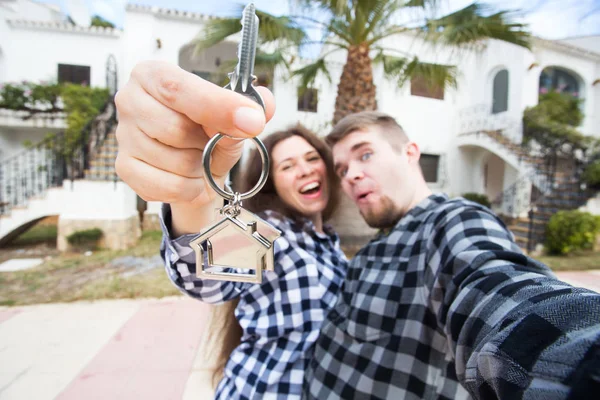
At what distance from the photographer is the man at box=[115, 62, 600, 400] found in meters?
0.52

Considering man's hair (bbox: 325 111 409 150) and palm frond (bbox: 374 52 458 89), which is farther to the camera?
palm frond (bbox: 374 52 458 89)

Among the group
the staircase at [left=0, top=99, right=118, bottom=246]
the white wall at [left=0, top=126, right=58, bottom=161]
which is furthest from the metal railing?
the white wall at [left=0, top=126, right=58, bottom=161]

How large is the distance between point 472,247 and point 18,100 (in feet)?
44.3

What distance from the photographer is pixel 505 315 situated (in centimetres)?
67

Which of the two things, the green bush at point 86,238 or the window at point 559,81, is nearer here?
the green bush at point 86,238

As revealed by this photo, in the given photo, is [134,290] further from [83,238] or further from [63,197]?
[63,197]

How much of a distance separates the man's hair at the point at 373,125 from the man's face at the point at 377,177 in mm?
25

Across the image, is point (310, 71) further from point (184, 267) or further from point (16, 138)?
point (16, 138)

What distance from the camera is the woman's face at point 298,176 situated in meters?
1.83

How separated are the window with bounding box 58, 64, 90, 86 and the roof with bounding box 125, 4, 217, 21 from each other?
3286 mm

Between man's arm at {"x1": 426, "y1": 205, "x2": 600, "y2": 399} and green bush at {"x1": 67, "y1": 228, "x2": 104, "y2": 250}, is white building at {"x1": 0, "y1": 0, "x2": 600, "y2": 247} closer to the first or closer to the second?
green bush at {"x1": 67, "y1": 228, "x2": 104, "y2": 250}

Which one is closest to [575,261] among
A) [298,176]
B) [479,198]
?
[479,198]

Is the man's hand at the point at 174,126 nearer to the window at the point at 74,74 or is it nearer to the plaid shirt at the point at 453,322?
the plaid shirt at the point at 453,322

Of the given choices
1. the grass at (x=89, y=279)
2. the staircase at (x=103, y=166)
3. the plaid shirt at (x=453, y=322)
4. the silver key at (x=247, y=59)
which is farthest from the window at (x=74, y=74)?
the silver key at (x=247, y=59)
